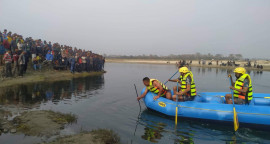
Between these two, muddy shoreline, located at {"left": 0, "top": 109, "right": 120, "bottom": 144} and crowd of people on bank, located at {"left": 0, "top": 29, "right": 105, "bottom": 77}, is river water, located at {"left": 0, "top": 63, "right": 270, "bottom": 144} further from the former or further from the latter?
crowd of people on bank, located at {"left": 0, "top": 29, "right": 105, "bottom": 77}

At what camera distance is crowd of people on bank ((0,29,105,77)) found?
1528 centimetres

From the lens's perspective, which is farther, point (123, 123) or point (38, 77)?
point (38, 77)

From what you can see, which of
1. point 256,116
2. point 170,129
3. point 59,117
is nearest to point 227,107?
A: point 256,116

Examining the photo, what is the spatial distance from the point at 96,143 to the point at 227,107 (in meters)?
5.02

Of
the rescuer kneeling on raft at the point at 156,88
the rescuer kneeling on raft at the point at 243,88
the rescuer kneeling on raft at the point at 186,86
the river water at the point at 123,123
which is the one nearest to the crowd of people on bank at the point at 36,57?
the river water at the point at 123,123

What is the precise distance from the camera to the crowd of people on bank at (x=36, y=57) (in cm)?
1528

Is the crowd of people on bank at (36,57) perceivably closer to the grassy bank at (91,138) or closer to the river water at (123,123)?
the river water at (123,123)

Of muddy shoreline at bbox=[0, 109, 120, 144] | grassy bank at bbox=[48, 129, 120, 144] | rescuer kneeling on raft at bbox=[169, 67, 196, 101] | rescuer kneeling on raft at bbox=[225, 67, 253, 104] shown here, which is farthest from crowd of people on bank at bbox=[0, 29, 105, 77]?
rescuer kneeling on raft at bbox=[225, 67, 253, 104]

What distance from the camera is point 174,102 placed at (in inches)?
325

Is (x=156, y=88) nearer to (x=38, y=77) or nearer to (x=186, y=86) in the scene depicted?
(x=186, y=86)

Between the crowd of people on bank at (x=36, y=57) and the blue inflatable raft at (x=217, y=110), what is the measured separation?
11.7 meters

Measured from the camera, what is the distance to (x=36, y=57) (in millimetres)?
18547

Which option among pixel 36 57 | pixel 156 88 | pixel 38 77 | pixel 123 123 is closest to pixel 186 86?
pixel 156 88

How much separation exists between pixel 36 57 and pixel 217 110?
1682 centimetres
